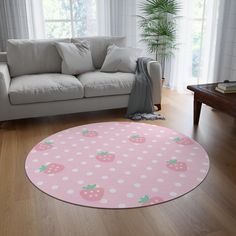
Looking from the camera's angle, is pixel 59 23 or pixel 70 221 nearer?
pixel 70 221

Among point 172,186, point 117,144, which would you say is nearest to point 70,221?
point 172,186

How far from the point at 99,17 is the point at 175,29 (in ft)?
4.04

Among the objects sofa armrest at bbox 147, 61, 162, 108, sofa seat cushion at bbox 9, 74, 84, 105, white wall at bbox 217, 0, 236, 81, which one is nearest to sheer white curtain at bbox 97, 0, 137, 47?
white wall at bbox 217, 0, 236, 81

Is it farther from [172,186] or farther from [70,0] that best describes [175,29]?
[172,186]

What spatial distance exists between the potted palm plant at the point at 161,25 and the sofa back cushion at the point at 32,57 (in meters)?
1.46

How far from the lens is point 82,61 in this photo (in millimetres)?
3355

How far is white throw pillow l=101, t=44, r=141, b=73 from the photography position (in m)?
3.33

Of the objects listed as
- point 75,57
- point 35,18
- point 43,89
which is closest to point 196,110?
point 75,57

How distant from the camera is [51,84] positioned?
2934 millimetres

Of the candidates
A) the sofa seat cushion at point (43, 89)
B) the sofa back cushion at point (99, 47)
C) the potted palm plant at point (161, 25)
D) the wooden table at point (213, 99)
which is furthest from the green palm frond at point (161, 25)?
the sofa seat cushion at point (43, 89)

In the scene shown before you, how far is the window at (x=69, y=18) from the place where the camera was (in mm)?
4371

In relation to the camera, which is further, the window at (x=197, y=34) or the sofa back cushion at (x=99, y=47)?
the window at (x=197, y=34)

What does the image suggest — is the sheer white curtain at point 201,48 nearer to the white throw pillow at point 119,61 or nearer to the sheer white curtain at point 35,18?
the white throw pillow at point 119,61

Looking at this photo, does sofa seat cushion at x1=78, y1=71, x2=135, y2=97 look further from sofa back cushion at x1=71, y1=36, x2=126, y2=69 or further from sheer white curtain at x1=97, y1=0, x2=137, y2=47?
sheer white curtain at x1=97, y1=0, x2=137, y2=47
